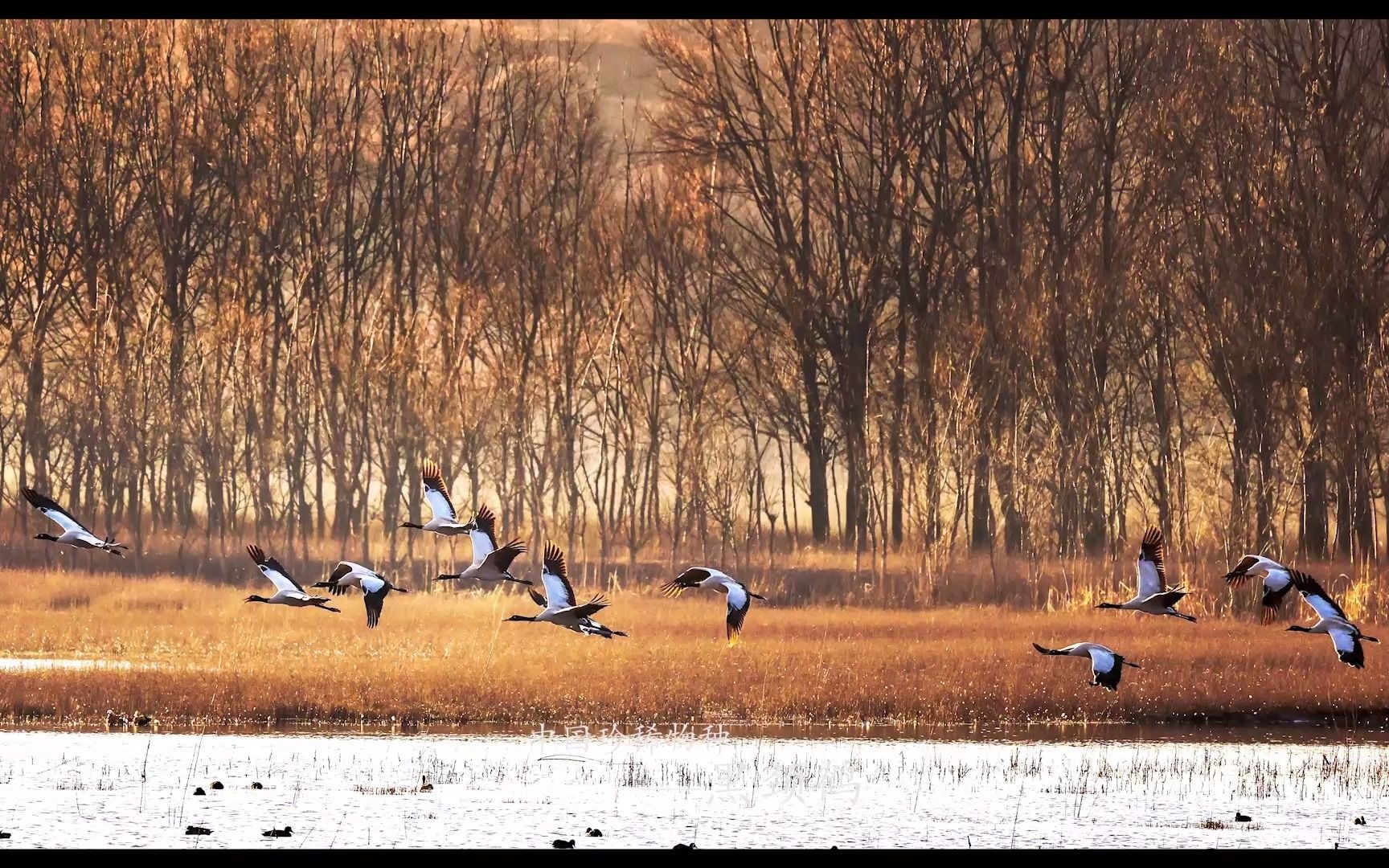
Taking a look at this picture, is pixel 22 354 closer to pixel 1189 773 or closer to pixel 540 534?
pixel 540 534

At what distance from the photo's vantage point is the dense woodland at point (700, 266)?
117 ft

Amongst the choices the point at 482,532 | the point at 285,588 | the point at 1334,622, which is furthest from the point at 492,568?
the point at 1334,622

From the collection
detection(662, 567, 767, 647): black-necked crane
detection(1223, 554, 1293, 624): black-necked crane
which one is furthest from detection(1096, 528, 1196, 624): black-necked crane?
detection(662, 567, 767, 647): black-necked crane

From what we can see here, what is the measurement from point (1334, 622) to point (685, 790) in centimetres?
568

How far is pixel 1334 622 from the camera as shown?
16453mm

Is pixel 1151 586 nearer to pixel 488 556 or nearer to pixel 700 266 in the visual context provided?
pixel 488 556

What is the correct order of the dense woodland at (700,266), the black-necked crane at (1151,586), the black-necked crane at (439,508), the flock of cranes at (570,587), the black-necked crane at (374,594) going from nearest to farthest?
1. the flock of cranes at (570,587)
2. the black-necked crane at (374,594)
3. the black-necked crane at (1151,586)
4. the black-necked crane at (439,508)
5. the dense woodland at (700,266)

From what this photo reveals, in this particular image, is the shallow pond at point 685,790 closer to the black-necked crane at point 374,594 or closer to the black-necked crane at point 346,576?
the black-necked crane at point 374,594

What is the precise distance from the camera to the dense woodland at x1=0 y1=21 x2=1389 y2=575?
117 feet

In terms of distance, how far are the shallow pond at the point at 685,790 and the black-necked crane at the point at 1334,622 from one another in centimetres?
109

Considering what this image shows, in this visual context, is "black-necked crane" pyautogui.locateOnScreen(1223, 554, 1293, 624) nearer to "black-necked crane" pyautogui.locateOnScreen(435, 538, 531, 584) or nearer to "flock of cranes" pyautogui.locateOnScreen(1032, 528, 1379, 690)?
"flock of cranes" pyautogui.locateOnScreen(1032, 528, 1379, 690)

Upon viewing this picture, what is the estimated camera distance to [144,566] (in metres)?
37.0

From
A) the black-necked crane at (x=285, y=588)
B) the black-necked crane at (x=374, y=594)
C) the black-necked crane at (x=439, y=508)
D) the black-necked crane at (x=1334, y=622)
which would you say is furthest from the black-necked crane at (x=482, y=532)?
the black-necked crane at (x=1334, y=622)
